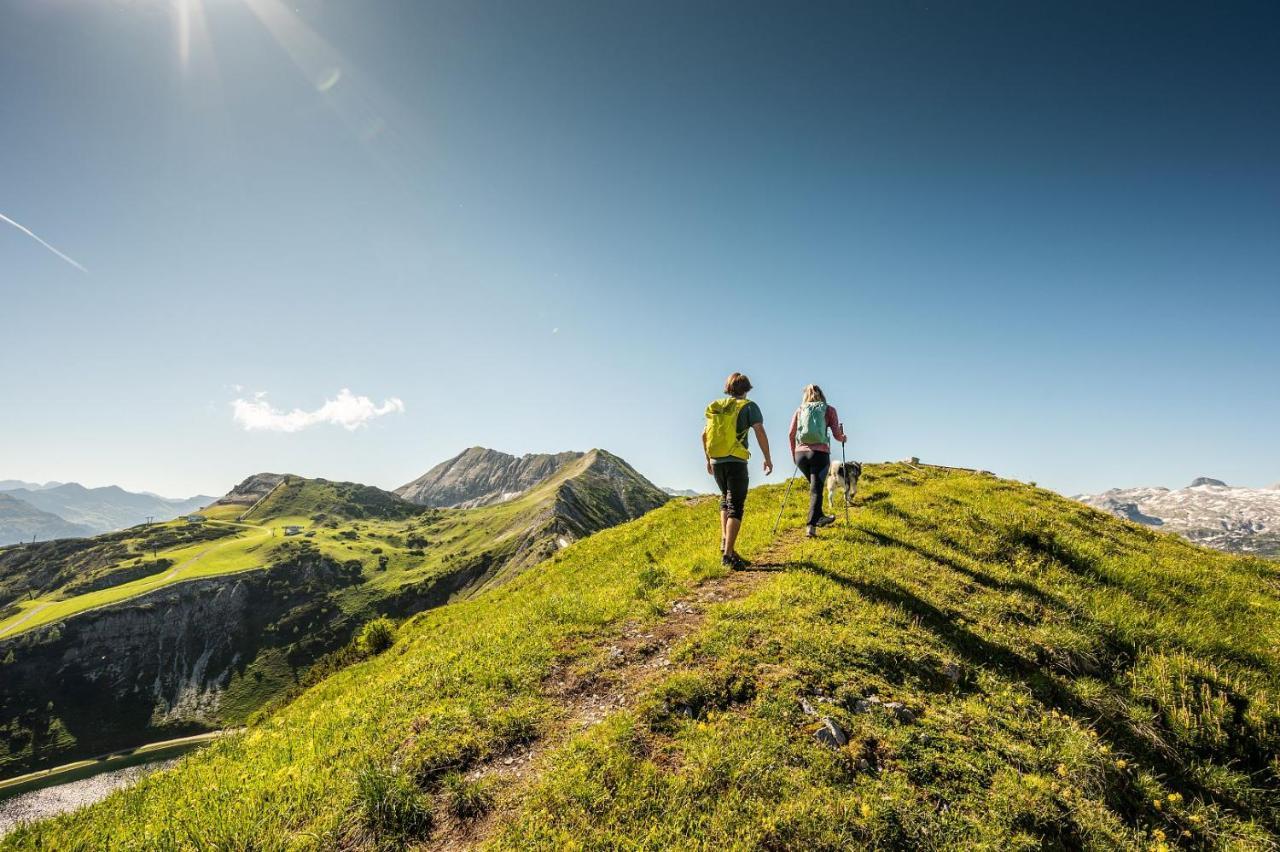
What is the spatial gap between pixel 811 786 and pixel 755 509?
15.8 m

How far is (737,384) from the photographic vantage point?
1316 cm

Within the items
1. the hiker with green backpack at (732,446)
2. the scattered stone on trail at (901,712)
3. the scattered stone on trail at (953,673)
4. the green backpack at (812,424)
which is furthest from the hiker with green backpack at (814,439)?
the scattered stone on trail at (901,712)

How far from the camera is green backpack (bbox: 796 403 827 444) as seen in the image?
45.5 feet

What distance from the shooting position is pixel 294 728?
8.48 meters

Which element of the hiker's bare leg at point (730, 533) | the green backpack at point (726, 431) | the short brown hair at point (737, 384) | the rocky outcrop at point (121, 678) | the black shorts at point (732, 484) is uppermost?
the short brown hair at point (737, 384)

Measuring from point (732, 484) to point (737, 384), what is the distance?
269 centimetres

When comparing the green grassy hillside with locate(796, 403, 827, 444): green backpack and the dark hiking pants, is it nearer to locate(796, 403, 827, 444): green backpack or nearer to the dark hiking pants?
the dark hiking pants

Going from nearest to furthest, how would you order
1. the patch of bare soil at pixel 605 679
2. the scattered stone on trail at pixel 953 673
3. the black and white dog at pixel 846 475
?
1. the patch of bare soil at pixel 605 679
2. the scattered stone on trail at pixel 953 673
3. the black and white dog at pixel 846 475

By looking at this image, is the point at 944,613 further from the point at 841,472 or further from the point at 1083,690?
the point at 841,472

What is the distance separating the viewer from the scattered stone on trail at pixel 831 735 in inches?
249

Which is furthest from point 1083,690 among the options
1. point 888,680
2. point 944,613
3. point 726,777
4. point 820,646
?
point 726,777

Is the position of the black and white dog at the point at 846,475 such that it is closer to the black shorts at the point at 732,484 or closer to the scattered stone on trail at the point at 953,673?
the black shorts at the point at 732,484

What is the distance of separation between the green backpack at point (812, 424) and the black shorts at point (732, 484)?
236 centimetres

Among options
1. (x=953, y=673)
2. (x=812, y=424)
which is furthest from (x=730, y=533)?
(x=953, y=673)
